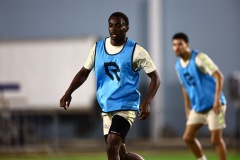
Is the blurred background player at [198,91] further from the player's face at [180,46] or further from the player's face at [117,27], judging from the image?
the player's face at [117,27]

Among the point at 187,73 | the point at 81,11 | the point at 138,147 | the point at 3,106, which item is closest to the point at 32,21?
the point at 81,11

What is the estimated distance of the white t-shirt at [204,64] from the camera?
9.30 meters

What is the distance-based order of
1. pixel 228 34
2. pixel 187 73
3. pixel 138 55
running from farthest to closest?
pixel 228 34
pixel 187 73
pixel 138 55

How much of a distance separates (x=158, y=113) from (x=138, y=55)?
42.4 feet

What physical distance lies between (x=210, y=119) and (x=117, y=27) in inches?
122

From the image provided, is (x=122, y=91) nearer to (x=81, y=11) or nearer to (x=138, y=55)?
(x=138, y=55)

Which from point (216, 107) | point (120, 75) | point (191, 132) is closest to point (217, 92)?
point (216, 107)

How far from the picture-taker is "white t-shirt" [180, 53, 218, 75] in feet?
30.5

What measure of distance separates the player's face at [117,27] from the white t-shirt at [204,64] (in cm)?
264

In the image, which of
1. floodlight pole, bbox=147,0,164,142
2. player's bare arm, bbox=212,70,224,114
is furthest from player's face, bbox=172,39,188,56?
floodlight pole, bbox=147,0,164,142

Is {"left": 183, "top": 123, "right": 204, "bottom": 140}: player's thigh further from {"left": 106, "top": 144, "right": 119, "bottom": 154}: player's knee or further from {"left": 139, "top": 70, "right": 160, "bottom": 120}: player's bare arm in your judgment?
{"left": 106, "top": 144, "right": 119, "bottom": 154}: player's knee

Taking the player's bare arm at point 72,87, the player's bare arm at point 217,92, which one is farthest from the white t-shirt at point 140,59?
the player's bare arm at point 217,92

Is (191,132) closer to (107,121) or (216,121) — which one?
(216,121)

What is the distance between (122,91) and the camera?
276 inches
